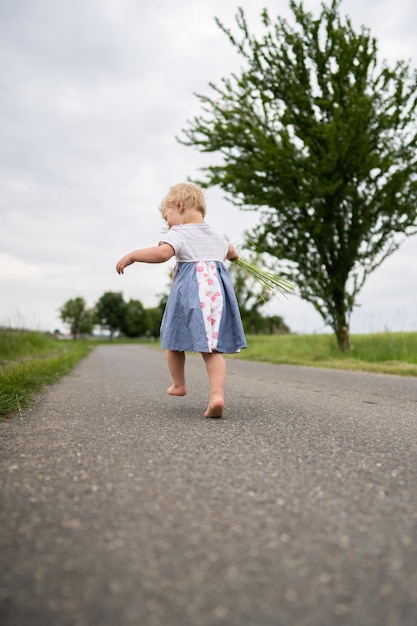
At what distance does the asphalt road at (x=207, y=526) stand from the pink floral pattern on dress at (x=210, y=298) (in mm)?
751

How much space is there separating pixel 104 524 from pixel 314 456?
1057 millimetres

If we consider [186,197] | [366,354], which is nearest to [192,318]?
[186,197]

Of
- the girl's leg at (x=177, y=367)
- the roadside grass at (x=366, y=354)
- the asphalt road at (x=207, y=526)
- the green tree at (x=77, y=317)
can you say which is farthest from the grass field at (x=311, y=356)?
the green tree at (x=77, y=317)

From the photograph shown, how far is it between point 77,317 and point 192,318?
83.5m

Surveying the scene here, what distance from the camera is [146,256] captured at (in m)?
3.38

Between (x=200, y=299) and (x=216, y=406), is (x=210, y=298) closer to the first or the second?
(x=200, y=299)

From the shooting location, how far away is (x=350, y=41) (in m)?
11.3

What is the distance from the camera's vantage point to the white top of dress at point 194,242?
138 inches

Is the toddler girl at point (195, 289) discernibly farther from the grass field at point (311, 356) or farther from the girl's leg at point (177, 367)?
the grass field at point (311, 356)

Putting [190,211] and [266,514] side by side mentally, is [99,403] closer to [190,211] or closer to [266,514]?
[190,211]

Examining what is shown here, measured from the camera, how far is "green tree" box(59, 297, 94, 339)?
84.0 meters

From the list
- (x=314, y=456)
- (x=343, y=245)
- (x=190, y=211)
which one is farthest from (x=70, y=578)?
(x=343, y=245)

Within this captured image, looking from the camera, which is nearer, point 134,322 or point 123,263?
point 123,263

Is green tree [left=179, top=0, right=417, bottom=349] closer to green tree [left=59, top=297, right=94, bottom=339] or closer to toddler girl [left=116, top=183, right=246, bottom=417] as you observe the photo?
toddler girl [left=116, top=183, right=246, bottom=417]
